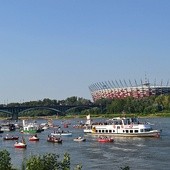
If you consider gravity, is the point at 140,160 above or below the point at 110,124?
below

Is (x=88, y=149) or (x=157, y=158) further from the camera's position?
(x=88, y=149)

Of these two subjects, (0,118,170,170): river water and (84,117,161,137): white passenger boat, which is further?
(84,117,161,137): white passenger boat

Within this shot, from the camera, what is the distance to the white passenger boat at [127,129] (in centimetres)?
9062

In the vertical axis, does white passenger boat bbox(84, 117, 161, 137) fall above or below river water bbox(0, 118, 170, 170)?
above

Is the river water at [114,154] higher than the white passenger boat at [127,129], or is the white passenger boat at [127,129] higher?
the white passenger boat at [127,129]

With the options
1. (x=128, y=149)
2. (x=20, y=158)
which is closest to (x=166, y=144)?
(x=128, y=149)

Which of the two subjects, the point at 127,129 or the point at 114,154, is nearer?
the point at 114,154

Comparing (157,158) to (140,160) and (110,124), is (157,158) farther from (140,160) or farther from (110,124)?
(110,124)

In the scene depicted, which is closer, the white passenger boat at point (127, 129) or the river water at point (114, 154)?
the river water at point (114, 154)

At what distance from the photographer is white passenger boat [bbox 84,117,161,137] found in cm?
9062

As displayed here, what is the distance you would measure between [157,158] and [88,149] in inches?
662

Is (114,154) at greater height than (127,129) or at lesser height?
lesser

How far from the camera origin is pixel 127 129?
305 feet

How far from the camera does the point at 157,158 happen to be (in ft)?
186
